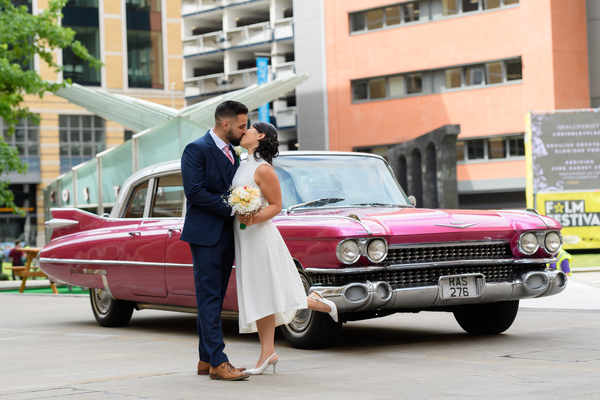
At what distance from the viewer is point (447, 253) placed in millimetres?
7402

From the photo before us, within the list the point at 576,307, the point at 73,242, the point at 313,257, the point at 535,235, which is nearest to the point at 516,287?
the point at 535,235

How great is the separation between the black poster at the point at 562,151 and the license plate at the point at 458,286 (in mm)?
17450

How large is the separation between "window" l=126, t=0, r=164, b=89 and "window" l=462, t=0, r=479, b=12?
68.0 feet

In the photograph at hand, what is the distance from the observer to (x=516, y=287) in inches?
297

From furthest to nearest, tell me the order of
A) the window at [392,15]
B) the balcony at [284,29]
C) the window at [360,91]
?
1. the balcony at [284,29]
2. the window at [360,91]
3. the window at [392,15]

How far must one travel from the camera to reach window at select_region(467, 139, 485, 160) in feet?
132

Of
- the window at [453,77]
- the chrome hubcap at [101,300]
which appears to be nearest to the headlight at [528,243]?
the chrome hubcap at [101,300]

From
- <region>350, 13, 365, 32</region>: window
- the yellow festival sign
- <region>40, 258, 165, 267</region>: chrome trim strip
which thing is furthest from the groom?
<region>350, 13, 365, 32</region>: window

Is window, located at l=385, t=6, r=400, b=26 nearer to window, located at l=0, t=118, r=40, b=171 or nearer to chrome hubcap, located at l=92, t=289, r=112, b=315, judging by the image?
window, located at l=0, t=118, r=40, b=171

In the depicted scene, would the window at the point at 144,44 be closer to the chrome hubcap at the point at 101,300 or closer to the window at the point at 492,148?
the window at the point at 492,148

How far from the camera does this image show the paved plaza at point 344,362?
5484 mm

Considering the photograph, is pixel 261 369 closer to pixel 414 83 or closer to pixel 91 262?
pixel 91 262

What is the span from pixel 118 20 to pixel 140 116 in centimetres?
2744

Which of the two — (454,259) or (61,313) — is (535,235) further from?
(61,313)
